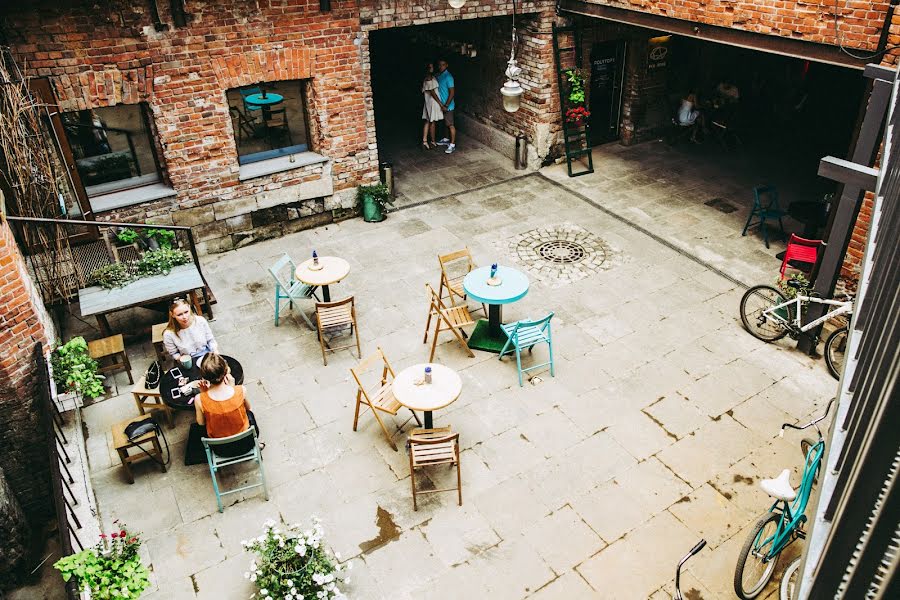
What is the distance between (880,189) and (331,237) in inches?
298

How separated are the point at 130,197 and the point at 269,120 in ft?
8.13

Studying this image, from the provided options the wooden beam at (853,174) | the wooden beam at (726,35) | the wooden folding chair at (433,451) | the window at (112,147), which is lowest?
the wooden folding chair at (433,451)

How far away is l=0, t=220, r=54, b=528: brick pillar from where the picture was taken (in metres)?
6.15

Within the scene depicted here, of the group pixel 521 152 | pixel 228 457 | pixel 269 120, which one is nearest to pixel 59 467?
pixel 228 457

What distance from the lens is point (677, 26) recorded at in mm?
9250

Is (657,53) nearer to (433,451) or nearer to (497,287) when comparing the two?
(497,287)

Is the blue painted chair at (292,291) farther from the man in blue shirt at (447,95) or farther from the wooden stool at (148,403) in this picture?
the man in blue shirt at (447,95)

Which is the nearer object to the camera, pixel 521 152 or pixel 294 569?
pixel 294 569

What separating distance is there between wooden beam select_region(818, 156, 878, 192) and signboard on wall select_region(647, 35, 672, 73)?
7128 millimetres

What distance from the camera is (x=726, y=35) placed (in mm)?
8594

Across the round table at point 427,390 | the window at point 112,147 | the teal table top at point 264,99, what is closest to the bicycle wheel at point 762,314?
the round table at point 427,390

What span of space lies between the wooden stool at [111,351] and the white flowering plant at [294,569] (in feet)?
10.7

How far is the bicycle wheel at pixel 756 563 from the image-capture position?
501 centimetres

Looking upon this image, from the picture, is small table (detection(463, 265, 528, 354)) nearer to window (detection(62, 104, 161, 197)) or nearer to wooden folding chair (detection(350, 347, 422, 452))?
wooden folding chair (detection(350, 347, 422, 452))
